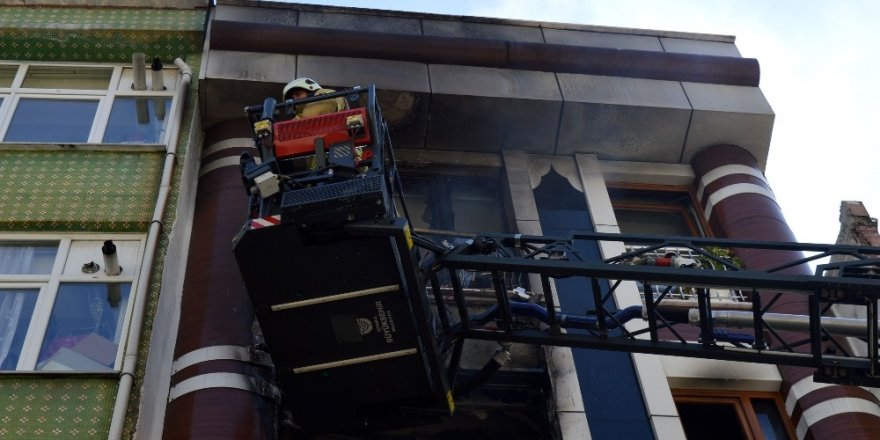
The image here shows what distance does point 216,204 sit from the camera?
1492cm

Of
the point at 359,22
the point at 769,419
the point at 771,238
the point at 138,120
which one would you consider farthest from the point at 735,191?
the point at 138,120

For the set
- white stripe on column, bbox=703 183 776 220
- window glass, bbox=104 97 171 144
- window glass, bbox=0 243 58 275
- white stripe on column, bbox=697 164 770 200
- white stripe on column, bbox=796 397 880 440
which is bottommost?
white stripe on column, bbox=796 397 880 440

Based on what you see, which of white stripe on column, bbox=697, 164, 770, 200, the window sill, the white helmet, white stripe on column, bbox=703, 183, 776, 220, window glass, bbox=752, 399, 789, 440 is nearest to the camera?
the white helmet

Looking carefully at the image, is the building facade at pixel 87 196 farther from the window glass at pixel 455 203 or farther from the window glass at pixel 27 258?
the window glass at pixel 455 203

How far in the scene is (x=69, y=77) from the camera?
17.1 metres

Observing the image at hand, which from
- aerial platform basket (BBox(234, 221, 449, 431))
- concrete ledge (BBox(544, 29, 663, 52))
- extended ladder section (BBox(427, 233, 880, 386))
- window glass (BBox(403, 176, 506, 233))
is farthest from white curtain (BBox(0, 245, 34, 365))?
concrete ledge (BBox(544, 29, 663, 52))

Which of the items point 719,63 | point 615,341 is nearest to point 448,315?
point 615,341

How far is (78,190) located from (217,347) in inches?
132

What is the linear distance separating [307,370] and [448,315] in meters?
2.66

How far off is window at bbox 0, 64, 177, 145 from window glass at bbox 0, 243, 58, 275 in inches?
89.2

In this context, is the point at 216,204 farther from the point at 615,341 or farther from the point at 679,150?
the point at 679,150

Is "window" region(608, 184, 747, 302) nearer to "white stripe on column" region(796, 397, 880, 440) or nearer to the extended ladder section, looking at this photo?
"white stripe on column" region(796, 397, 880, 440)

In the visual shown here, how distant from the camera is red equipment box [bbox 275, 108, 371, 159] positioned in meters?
11.5

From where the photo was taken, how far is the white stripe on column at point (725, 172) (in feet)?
57.7
